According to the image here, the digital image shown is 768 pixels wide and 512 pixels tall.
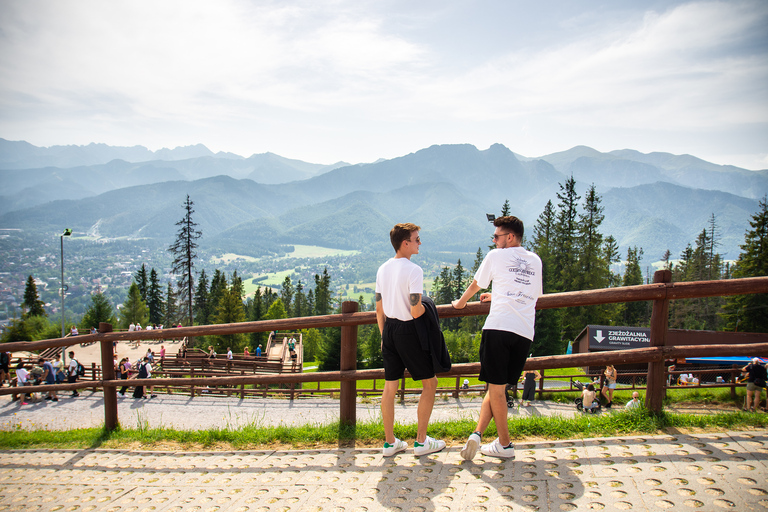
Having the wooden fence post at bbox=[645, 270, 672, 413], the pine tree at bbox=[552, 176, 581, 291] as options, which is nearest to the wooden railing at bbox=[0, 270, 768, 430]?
the wooden fence post at bbox=[645, 270, 672, 413]

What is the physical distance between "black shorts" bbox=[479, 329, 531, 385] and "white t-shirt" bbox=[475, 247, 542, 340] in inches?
2.3

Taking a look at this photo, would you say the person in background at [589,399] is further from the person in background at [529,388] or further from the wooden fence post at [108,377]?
the wooden fence post at [108,377]

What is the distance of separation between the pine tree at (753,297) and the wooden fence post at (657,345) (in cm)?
3832

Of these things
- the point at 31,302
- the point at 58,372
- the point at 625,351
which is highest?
the point at 625,351

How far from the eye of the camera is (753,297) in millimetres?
36938

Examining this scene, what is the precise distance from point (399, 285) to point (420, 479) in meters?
1.58

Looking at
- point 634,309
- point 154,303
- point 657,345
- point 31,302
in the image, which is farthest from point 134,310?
point 657,345

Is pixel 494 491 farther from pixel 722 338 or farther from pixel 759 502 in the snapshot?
pixel 722 338

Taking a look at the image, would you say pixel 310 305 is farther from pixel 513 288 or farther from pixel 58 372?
pixel 513 288

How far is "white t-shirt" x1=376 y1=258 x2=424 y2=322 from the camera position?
3.90 meters

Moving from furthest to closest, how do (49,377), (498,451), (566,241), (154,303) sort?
(154,303) → (566,241) → (49,377) → (498,451)

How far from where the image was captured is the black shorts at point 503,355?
381 centimetres

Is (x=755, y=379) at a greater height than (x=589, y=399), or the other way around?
(x=755, y=379)

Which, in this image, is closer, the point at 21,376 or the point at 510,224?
the point at 510,224
